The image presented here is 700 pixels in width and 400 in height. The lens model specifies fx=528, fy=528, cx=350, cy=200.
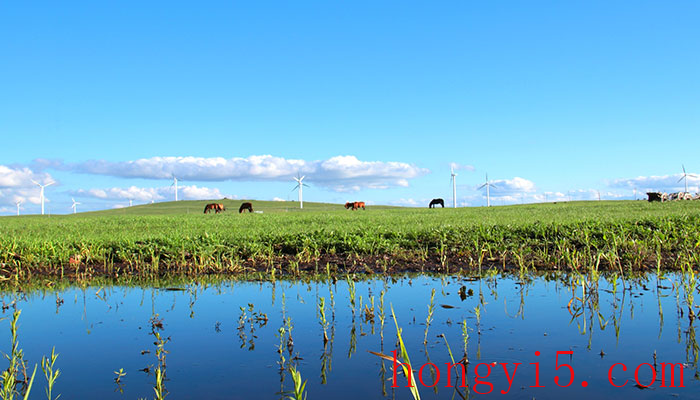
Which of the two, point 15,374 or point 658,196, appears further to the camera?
point 658,196

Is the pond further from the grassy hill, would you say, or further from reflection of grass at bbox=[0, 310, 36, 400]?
the grassy hill

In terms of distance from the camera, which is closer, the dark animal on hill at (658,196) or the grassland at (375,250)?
the grassland at (375,250)

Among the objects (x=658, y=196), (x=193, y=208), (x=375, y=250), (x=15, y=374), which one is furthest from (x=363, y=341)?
(x=193, y=208)

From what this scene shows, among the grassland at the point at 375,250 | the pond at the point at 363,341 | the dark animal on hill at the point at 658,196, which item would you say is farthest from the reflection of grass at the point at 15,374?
the dark animal on hill at the point at 658,196

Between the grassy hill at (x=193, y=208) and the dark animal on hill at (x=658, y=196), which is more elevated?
the grassy hill at (x=193, y=208)

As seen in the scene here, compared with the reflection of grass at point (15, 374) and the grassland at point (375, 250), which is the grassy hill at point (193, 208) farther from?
the reflection of grass at point (15, 374)

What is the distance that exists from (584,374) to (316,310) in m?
4.18

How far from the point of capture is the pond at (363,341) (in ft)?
16.2

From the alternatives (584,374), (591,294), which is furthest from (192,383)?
(591,294)

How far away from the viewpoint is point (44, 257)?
14.5 meters

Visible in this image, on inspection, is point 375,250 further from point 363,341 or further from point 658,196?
point 658,196

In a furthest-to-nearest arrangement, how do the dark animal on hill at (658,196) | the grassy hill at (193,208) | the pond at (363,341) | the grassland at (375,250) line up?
the grassy hill at (193,208) < the dark animal on hill at (658,196) < the grassland at (375,250) < the pond at (363,341)

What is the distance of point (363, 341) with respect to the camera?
6383mm

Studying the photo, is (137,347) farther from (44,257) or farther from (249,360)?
(44,257)
